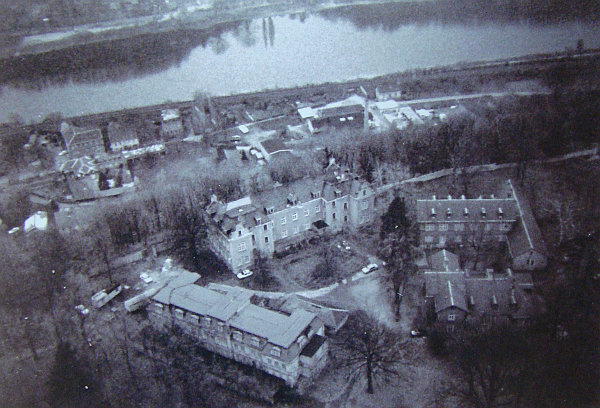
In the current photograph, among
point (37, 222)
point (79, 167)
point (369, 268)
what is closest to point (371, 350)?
point (369, 268)

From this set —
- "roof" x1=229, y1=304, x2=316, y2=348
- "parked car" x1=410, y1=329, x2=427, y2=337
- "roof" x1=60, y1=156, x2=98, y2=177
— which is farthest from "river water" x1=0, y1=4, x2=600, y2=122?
"parked car" x1=410, y1=329, x2=427, y2=337

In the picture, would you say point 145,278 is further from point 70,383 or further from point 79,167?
point 79,167

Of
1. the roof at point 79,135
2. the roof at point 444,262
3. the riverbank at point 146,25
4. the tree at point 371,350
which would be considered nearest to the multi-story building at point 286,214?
the roof at point 444,262

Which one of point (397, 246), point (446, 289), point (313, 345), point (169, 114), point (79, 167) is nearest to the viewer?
point (313, 345)

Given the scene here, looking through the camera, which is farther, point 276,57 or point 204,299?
point 276,57

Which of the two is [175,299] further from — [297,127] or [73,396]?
[297,127]

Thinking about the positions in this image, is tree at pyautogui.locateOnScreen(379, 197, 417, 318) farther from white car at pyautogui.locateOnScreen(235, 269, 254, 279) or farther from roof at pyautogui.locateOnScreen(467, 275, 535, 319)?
white car at pyautogui.locateOnScreen(235, 269, 254, 279)
